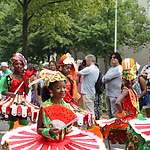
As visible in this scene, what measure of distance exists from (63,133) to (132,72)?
8.10ft

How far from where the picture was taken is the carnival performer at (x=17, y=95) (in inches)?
298

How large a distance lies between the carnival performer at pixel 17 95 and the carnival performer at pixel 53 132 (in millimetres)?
2511

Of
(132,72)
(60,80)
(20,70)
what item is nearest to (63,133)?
(60,80)

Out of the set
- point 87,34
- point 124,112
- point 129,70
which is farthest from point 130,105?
point 87,34

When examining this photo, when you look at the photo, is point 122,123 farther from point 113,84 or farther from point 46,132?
point 113,84

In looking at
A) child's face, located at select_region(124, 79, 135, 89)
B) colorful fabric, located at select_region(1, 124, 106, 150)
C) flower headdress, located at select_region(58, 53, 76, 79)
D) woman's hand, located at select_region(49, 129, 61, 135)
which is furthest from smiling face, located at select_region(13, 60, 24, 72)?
woman's hand, located at select_region(49, 129, 61, 135)

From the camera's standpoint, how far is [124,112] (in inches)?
258

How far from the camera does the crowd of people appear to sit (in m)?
4.63

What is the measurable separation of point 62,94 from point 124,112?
6.80ft

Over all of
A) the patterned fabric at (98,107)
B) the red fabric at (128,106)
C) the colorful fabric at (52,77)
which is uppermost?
the colorful fabric at (52,77)

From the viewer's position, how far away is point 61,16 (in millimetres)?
18656

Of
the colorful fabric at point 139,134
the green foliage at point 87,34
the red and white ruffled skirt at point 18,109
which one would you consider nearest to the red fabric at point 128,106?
the colorful fabric at point 139,134

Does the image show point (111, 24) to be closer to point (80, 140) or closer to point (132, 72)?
point (132, 72)

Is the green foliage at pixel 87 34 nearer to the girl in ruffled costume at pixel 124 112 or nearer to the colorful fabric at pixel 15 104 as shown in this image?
the colorful fabric at pixel 15 104
